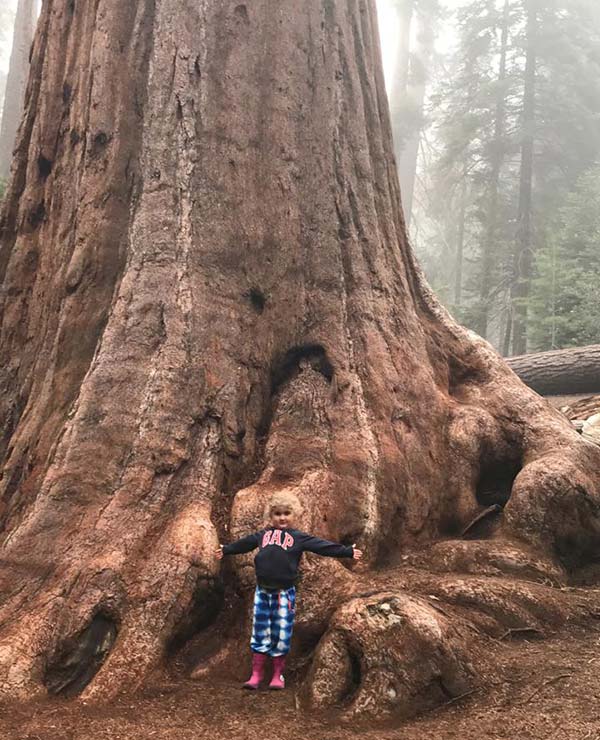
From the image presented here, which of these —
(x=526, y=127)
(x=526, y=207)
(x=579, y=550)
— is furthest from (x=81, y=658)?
(x=526, y=127)

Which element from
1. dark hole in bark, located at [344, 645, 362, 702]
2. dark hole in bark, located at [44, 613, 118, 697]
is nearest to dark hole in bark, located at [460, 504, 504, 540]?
dark hole in bark, located at [344, 645, 362, 702]

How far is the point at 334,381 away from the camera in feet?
17.8

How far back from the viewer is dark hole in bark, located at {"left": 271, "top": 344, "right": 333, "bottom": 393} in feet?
18.2

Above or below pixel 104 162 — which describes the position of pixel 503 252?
above

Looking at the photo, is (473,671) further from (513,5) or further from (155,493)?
(513,5)

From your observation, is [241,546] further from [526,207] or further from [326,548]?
[526,207]

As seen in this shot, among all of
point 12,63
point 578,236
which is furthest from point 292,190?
point 12,63

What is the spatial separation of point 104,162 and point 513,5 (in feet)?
80.5

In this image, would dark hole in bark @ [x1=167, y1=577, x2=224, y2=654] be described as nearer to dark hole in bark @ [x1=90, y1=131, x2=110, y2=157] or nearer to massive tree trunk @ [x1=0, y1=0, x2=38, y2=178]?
dark hole in bark @ [x1=90, y1=131, x2=110, y2=157]

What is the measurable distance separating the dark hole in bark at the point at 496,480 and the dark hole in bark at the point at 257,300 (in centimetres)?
235

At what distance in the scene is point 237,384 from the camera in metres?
5.20

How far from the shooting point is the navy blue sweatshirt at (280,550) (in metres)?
4.07

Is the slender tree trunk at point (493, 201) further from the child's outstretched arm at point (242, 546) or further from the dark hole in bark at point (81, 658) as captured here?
the dark hole in bark at point (81, 658)

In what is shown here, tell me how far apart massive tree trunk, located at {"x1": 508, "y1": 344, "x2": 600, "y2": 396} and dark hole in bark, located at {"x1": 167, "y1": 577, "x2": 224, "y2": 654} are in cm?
976
